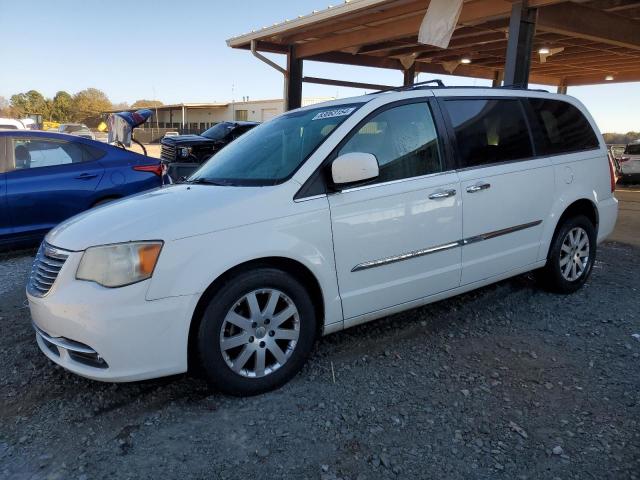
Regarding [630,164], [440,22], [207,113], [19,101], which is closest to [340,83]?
[440,22]

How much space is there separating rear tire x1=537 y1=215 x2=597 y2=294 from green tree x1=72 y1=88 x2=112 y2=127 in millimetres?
68328

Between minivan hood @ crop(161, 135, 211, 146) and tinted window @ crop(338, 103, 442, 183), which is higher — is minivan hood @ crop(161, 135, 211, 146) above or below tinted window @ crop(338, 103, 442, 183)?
above

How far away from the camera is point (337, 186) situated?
3033 mm

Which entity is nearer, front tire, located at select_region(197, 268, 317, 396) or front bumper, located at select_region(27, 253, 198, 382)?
front bumper, located at select_region(27, 253, 198, 382)

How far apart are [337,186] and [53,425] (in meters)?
2.00

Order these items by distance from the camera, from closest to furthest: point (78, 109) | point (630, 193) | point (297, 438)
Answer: point (297, 438) → point (630, 193) → point (78, 109)

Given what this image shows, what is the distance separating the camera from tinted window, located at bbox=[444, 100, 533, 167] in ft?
12.1

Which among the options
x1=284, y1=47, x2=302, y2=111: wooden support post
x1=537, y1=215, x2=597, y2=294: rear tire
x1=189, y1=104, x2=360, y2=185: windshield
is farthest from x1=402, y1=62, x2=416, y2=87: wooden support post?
x1=189, y1=104, x2=360, y2=185: windshield

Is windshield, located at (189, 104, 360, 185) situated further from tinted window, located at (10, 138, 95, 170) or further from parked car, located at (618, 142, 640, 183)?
parked car, located at (618, 142, 640, 183)

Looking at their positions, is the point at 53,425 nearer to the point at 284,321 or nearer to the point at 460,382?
the point at 284,321

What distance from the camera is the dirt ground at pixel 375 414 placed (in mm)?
2301

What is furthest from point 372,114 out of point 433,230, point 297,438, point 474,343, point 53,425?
point 53,425

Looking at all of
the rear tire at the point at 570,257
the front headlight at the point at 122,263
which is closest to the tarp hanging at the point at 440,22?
the rear tire at the point at 570,257

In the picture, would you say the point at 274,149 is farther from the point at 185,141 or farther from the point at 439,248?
the point at 185,141
